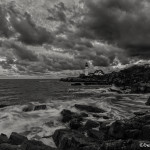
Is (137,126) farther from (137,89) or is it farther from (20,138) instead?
(137,89)

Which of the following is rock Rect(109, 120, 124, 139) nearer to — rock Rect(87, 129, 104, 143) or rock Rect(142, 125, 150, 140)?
rock Rect(87, 129, 104, 143)

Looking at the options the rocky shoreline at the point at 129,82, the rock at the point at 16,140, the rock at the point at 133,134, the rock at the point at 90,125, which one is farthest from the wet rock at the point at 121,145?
the rocky shoreline at the point at 129,82

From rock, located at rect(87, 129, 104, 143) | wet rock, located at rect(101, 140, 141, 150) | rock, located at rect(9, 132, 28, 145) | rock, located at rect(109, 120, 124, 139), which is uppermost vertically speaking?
wet rock, located at rect(101, 140, 141, 150)

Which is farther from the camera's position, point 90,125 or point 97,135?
point 90,125

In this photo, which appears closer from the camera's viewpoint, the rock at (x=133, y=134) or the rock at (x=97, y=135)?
the rock at (x=133, y=134)

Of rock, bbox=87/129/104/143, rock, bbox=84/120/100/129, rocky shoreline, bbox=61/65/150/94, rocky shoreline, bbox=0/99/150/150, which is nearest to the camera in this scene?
rocky shoreline, bbox=0/99/150/150

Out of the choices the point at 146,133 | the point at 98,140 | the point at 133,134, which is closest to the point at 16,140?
the point at 98,140

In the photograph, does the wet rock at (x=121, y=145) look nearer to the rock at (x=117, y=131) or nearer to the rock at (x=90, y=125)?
the rock at (x=117, y=131)

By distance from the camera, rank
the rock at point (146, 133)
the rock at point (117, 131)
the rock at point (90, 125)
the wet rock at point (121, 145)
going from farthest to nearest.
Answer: the rock at point (90, 125) < the rock at point (117, 131) < the rock at point (146, 133) < the wet rock at point (121, 145)

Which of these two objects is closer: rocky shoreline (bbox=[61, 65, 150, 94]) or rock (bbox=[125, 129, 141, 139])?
rock (bbox=[125, 129, 141, 139])

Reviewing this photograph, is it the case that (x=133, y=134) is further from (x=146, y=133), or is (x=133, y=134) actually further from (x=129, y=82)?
(x=129, y=82)

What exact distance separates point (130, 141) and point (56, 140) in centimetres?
564

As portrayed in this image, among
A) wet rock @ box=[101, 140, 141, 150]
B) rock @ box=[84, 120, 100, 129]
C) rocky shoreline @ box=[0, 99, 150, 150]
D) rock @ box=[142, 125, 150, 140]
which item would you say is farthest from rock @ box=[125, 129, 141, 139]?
rock @ box=[84, 120, 100, 129]

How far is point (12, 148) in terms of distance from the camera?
9.64m
